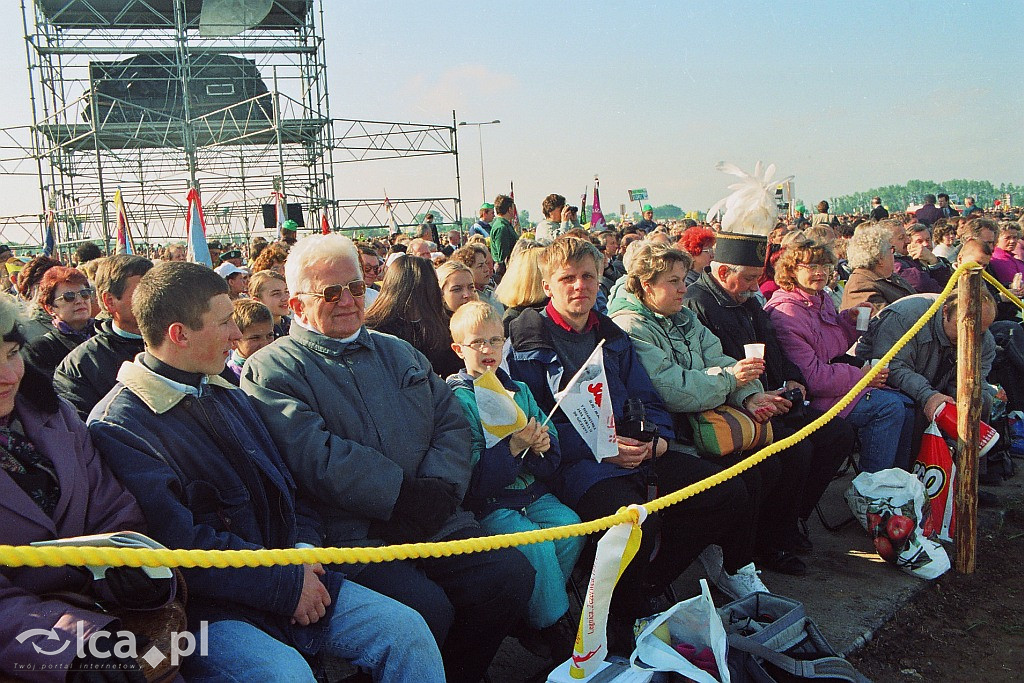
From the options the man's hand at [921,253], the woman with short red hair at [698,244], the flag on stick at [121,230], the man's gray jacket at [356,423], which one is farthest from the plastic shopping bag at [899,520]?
the flag on stick at [121,230]

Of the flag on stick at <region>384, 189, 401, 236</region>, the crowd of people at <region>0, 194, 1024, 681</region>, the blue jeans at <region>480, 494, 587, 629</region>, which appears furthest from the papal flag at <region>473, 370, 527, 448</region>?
the flag on stick at <region>384, 189, 401, 236</region>

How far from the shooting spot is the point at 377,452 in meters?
2.96

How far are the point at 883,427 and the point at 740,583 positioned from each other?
1736 millimetres

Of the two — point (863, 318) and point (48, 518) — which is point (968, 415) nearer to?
point (863, 318)

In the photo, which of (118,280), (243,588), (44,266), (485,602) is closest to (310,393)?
(243,588)

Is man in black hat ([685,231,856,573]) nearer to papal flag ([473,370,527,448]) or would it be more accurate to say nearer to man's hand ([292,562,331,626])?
papal flag ([473,370,527,448])

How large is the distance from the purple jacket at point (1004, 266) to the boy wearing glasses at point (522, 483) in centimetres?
691

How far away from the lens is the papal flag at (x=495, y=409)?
3314 millimetres

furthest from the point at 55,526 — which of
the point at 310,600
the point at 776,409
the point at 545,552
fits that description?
the point at 776,409

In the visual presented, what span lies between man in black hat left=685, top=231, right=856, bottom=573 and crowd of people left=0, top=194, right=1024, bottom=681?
0.01m

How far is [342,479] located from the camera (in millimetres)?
2850

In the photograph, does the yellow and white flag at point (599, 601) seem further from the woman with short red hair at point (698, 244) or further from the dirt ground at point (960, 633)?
the woman with short red hair at point (698, 244)

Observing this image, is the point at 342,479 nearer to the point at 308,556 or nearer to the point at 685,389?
the point at 308,556

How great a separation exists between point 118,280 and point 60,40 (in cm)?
2165
